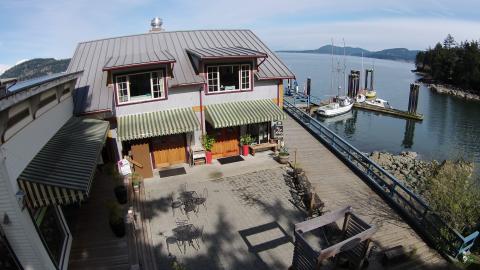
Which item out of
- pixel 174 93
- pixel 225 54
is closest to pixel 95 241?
pixel 174 93

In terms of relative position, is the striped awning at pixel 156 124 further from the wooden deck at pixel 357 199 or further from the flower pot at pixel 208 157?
the wooden deck at pixel 357 199

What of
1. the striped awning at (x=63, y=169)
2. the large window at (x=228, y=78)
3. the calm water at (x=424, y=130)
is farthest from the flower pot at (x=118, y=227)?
the calm water at (x=424, y=130)

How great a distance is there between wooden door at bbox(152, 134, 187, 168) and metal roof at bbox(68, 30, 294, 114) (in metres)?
3.42

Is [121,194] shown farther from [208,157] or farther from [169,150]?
[208,157]

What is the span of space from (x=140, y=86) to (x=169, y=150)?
4.26 m

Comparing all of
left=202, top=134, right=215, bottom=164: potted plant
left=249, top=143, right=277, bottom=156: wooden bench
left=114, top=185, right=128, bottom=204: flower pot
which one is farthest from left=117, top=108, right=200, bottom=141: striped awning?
left=249, top=143, right=277, bottom=156: wooden bench

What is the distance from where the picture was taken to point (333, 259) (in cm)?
1152

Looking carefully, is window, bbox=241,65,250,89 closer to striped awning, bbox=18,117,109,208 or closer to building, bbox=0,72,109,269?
striped awning, bbox=18,117,109,208

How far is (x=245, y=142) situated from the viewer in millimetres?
20906

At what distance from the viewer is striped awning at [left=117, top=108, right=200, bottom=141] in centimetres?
1694

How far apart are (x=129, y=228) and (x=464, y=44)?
108 meters

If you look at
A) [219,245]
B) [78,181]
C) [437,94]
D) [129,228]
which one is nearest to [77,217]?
[129,228]

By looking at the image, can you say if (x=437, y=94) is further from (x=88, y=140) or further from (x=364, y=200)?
(x=88, y=140)

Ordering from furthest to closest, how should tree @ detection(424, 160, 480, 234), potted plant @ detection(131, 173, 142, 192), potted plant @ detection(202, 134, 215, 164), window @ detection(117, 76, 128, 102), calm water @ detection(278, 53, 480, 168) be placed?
calm water @ detection(278, 53, 480, 168) < potted plant @ detection(202, 134, 215, 164) < window @ detection(117, 76, 128, 102) < potted plant @ detection(131, 173, 142, 192) < tree @ detection(424, 160, 480, 234)
